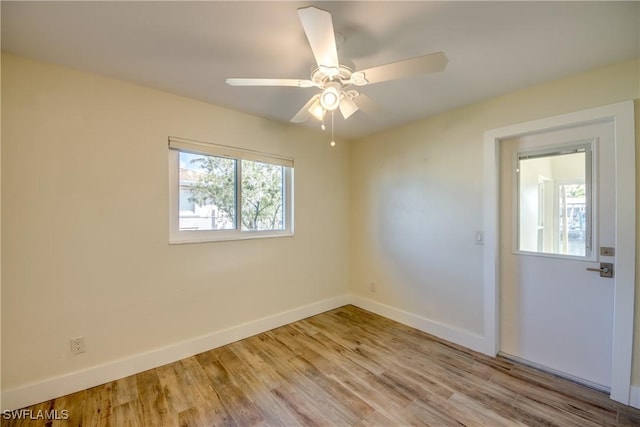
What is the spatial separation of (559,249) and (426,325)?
4.62ft

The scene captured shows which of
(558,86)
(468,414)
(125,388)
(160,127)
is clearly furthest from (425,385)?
(160,127)

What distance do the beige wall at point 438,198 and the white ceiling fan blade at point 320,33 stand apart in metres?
1.82

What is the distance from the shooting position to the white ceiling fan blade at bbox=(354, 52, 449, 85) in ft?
4.03

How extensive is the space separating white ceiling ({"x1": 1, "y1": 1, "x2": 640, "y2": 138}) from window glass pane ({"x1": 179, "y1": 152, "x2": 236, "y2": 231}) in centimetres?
69

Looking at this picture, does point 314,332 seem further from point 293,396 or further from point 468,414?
point 468,414

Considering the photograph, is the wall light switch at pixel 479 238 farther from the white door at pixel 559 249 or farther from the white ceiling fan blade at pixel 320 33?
the white ceiling fan blade at pixel 320 33

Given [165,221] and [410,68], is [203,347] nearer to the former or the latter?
[165,221]

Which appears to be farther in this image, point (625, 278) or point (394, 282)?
Result: point (394, 282)

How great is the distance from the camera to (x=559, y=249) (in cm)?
216

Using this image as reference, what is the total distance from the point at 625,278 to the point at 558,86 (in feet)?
4.79

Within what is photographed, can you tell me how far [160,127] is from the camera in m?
2.25

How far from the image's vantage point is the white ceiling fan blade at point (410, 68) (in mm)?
1229

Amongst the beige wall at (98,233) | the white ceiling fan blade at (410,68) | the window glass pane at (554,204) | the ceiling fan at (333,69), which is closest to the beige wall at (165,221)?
the beige wall at (98,233)

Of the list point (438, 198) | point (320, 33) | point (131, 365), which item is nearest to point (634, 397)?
point (438, 198)
